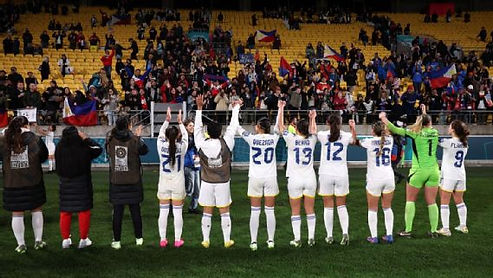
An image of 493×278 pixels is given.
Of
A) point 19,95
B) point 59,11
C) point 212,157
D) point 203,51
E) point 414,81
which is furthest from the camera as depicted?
point 59,11

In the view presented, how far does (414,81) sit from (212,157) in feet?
61.5

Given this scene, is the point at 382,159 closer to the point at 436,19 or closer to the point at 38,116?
the point at 38,116

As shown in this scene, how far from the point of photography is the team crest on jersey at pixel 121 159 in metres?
9.83

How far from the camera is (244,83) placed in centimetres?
2433

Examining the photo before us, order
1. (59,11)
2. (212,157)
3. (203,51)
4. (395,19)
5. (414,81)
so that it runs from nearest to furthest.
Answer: (212,157) < (414,81) < (203,51) < (59,11) < (395,19)

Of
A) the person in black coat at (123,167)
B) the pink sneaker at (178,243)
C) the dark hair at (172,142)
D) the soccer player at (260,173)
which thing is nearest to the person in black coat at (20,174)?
the person in black coat at (123,167)

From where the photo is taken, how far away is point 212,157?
9.80 metres

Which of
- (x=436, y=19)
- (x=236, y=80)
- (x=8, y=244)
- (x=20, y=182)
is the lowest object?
(x=8, y=244)

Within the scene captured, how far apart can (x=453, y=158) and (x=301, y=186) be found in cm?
303

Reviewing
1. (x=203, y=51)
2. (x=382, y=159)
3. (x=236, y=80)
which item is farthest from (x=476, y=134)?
(x=382, y=159)

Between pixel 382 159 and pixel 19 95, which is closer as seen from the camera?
pixel 382 159

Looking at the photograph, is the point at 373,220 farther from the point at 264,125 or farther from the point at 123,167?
the point at 123,167

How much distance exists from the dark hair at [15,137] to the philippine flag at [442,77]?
66.8ft

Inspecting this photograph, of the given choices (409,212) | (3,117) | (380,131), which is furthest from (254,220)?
(3,117)
